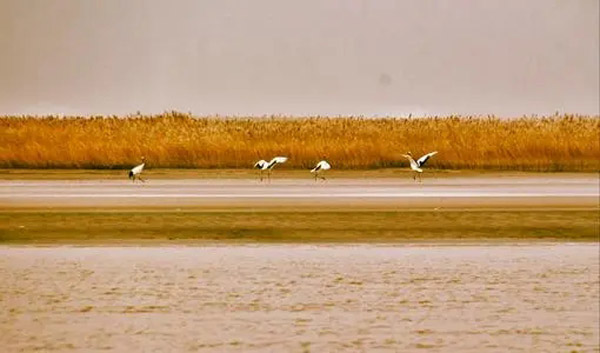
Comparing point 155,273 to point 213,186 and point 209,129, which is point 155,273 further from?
point 209,129

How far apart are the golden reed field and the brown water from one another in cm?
964

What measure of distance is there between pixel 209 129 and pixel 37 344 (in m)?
16.1

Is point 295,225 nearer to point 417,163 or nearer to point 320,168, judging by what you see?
point 320,168

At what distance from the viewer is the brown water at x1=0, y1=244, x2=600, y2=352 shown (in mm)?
7621

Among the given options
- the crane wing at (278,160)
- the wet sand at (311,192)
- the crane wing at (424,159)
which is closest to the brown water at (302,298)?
the wet sand at (311,192)

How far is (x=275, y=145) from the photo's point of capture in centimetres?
2288

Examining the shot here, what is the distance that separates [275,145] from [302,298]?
46.1 ft

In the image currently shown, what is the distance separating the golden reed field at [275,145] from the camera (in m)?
21.2

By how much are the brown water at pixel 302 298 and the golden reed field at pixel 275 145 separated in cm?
964

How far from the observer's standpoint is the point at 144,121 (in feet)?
80.4

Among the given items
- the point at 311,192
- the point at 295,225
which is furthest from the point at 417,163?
the point at 295,225

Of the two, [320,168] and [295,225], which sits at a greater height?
[320,168]

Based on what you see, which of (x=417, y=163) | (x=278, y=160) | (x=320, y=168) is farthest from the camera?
(x=278, y=160)

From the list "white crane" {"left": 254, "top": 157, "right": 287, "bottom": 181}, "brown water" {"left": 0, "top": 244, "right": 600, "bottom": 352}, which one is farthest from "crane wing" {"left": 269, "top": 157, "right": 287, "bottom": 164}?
"brown water" {"left": 0, "top": 244, "right": 600, "bottom": 352}
